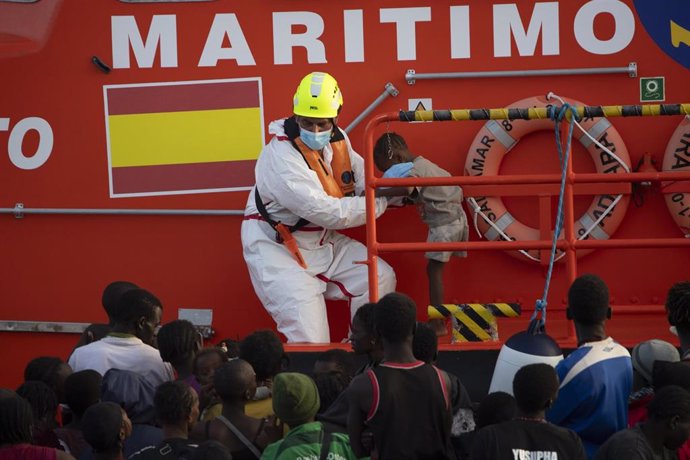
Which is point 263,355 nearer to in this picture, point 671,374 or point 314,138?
point 671,374

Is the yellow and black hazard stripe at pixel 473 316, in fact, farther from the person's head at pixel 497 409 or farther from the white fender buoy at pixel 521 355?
the person's head at pixel 497 409

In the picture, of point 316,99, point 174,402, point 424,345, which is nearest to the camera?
point 174,402

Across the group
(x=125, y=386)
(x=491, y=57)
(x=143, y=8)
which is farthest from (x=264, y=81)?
(x=125, y=386)

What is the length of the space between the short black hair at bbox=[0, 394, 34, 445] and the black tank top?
46.7 inches

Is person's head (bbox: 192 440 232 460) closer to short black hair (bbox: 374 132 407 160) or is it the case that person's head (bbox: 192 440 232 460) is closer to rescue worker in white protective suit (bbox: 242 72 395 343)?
rescue worker in white protective suit (bbox: 242 72 395 343)

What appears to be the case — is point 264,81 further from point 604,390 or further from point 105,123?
point 604,390

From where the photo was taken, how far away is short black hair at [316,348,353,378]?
5.47 m

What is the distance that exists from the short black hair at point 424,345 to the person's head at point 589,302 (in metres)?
0.56

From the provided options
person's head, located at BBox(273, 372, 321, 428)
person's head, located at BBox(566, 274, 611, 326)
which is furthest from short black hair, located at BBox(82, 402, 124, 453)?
person's head, located at BBox(566, 274, 611, 326)

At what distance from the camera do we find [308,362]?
6301 mm

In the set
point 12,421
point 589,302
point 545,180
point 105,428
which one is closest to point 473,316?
point 545,180

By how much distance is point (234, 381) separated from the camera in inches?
187

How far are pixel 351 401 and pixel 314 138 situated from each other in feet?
8.01

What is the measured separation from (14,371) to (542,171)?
3.19 metres
